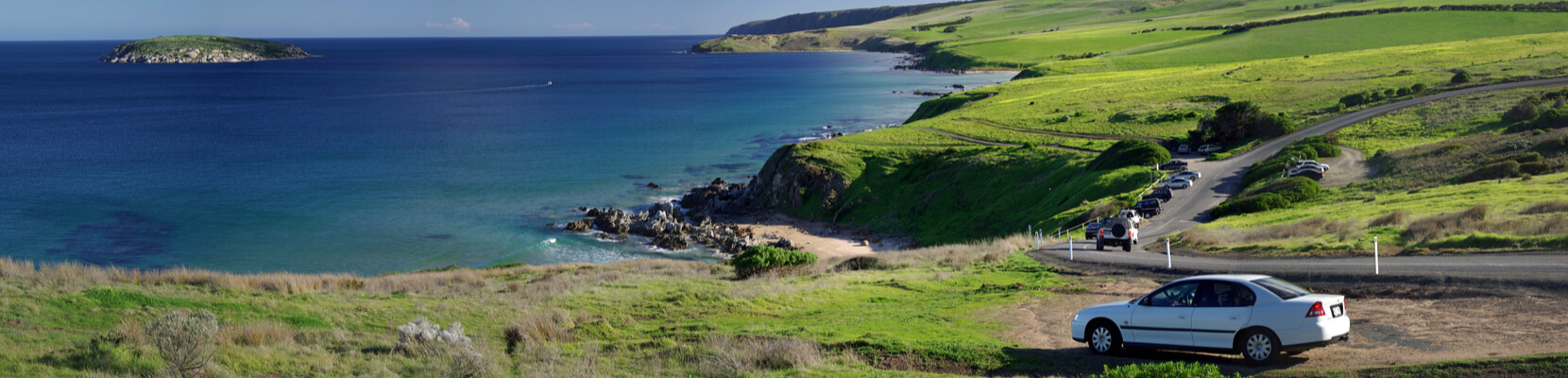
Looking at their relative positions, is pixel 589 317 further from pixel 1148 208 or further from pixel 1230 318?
pixel 1148 208

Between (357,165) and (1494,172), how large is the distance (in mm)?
82795

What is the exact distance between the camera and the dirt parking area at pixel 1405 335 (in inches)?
492

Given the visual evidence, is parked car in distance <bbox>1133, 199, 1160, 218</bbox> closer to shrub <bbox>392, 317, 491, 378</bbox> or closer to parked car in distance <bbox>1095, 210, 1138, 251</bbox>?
parked car in distance <bbox>1095, 210, 1138, 251</bbox>

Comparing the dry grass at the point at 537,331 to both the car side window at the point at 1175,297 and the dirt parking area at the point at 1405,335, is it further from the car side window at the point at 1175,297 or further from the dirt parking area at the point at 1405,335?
the car side window at the point at 1175,297

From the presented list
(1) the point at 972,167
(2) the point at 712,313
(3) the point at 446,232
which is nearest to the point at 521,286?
(2) the point at 712,313

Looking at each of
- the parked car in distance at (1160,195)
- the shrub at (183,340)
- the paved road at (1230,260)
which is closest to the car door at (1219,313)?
the paved road at (1230,260)

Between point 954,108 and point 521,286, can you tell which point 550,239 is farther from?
point 954,108

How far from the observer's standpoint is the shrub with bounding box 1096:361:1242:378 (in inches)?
401

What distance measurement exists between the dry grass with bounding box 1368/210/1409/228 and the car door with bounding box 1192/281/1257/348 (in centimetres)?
1733

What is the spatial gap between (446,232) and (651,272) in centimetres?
3306

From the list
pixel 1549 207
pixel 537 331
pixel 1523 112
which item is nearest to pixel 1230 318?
pixel 537 331

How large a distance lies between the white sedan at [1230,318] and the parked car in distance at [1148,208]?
28.7 metres

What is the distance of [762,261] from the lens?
28.5m

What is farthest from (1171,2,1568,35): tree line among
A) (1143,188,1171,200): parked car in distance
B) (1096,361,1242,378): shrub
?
(1096,361,1242,378): shrub
